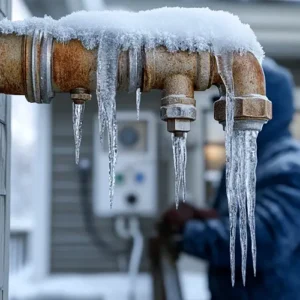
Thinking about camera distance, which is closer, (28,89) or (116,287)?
(28,89)

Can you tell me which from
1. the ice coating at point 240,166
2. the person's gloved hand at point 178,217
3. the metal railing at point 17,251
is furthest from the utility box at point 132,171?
the ice coating at point 240,166

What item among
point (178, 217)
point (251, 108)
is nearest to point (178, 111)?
point (251, 108)

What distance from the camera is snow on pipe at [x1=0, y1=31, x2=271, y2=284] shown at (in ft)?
3.17

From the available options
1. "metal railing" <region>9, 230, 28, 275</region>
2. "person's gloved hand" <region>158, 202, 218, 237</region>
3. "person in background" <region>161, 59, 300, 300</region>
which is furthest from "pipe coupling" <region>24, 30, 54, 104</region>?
"metal railing" <region>9, 230, 28, 275</region>

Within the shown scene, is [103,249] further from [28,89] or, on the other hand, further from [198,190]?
[28,89]

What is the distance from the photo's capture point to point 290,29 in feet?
15.7

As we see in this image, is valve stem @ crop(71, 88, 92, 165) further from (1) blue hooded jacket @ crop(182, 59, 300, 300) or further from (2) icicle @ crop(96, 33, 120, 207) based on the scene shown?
(1) blue hooded jacket @ crop(182, 59, 300, 300)

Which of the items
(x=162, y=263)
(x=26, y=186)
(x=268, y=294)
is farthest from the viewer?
(x=26, y=186)

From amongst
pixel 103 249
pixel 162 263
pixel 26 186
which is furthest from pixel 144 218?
pixel 26 186

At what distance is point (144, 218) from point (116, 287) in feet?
2.06

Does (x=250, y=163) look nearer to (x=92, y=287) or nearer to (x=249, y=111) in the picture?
(x=249, y=111)

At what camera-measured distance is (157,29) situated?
1.02 m

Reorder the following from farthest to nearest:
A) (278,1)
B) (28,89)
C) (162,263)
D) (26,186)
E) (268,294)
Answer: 1. (26,186)
2. (278,1)
3. (162,263)
4. (268,294)
5. (28,89)

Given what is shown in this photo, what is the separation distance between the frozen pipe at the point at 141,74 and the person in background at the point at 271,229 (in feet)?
3.58
